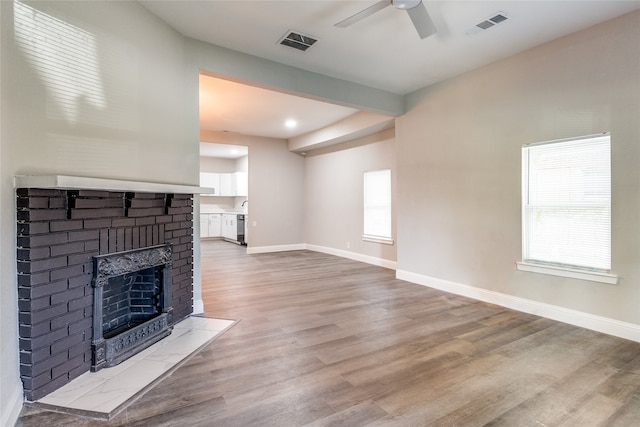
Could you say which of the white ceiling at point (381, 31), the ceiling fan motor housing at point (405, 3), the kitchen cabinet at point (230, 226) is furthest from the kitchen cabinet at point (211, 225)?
the ceiling fan motor housing at point (405, 3)

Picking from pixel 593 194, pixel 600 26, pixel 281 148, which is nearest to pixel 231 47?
pixel 600 26

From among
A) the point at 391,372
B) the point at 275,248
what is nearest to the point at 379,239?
the point at 275,248

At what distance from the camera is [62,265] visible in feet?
6.72

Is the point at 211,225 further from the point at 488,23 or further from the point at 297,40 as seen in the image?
the point at 488,23

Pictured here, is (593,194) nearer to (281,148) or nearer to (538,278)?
(538,278)

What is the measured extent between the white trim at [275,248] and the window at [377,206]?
2.37 metres

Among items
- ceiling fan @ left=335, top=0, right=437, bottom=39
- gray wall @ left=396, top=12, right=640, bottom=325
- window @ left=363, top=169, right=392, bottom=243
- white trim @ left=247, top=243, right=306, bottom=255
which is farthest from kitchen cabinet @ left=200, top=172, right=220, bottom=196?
ceiling fan @ left=335, top=0, right=437, bottom=39

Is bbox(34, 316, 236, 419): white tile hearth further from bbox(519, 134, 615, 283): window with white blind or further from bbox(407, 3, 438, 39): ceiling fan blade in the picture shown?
bbox(519, 134, 615, 283): window with white blind

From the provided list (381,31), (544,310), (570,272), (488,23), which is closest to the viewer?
(488,23)

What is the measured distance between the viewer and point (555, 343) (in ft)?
9.14

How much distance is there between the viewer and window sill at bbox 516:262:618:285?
117 inches

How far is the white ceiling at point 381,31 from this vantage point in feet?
8.98

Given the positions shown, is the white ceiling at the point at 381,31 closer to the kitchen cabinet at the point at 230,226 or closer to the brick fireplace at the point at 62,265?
the brick fireplace at the point at 62,265

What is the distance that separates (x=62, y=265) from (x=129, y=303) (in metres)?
0.93
